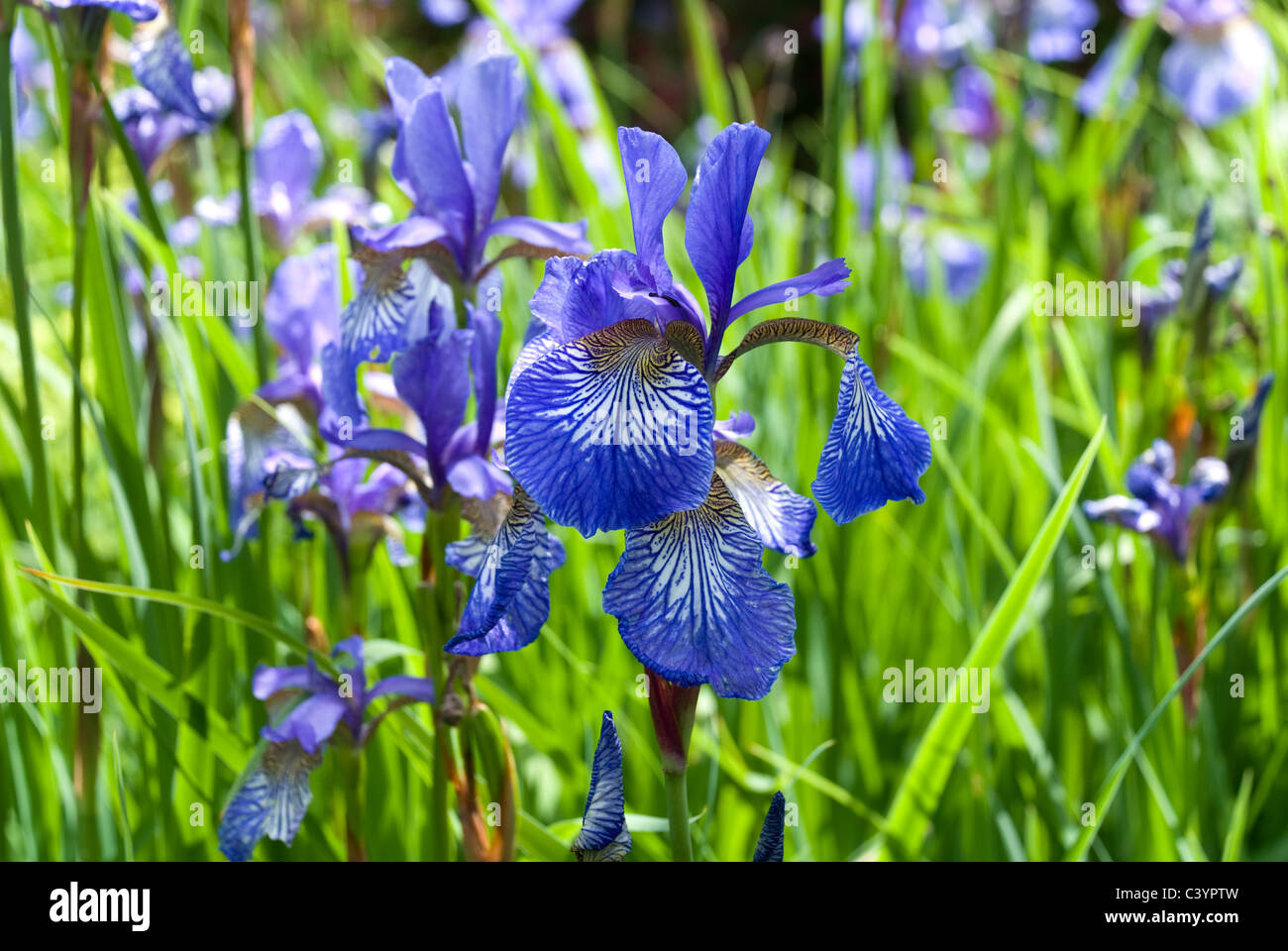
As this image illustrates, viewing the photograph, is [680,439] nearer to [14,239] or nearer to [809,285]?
[809,285]

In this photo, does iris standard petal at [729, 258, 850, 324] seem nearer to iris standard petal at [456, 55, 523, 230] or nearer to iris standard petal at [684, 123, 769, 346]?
iris standard petal at [684, 123, 769, 346]

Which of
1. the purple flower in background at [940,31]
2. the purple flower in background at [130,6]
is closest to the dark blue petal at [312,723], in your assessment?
the purple flower in background at [130,6]

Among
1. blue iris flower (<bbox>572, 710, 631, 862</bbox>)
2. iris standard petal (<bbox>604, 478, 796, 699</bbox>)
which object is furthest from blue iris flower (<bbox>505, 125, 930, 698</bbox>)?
blue iris flower (<bbox>572, 710, 631, 862</bbox>)

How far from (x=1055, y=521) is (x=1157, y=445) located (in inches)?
21.5

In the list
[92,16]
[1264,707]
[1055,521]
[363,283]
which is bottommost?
[1264,707]

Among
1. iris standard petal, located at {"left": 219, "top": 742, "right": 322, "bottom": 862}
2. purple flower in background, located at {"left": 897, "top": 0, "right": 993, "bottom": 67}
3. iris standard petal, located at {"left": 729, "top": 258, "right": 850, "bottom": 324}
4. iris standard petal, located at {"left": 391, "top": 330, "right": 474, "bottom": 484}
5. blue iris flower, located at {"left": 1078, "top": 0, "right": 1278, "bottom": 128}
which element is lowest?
iris standard petal, located at {"left": 219, "top": 742, "right": 322, "bottom": 862}

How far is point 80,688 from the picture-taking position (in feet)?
4.10

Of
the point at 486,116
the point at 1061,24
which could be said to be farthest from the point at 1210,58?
the point at 486,116

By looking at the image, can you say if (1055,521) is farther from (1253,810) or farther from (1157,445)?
(1253,810)

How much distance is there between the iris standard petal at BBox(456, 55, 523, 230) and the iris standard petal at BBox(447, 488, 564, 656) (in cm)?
42

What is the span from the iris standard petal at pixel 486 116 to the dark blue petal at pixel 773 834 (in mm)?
655

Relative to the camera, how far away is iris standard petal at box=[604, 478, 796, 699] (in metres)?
0.70

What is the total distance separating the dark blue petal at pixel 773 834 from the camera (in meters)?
0.79
